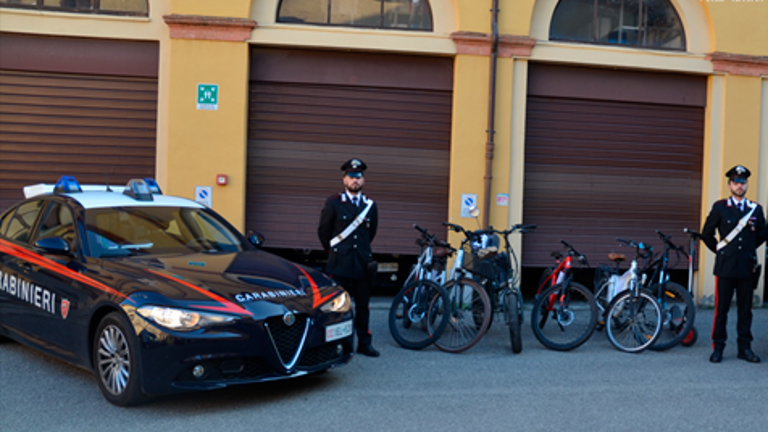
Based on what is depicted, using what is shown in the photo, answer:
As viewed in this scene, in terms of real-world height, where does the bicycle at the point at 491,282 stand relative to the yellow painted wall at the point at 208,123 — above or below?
below

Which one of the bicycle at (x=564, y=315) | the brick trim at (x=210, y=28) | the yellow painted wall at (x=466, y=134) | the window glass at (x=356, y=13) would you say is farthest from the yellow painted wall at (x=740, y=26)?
the brick trim at (x=210, y=28)

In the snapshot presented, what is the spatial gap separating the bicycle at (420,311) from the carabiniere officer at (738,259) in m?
2.63

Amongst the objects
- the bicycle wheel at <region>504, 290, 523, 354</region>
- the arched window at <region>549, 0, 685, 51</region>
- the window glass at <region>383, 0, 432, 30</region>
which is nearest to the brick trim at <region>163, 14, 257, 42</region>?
the window glass at <region>383, 0, 432, 30</region>

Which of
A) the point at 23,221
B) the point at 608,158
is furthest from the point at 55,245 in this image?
the point at 608,158

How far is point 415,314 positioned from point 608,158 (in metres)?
4.97

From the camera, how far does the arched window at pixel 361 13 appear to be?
10094 mm

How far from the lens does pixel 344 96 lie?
10062 millimetres

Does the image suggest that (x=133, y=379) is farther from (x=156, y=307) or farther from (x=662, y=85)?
(x=662, y=85)

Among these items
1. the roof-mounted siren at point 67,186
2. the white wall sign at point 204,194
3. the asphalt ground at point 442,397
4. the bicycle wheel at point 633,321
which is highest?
the roof-mounted siren at point 67,186

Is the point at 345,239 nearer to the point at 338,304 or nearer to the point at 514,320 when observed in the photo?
the point at 338,304

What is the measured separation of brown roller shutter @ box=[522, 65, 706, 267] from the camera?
10.4 metres

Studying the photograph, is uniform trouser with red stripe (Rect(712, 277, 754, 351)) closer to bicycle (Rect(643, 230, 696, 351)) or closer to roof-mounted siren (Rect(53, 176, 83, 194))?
bicycle (Rect(643, 230, 696, 351))

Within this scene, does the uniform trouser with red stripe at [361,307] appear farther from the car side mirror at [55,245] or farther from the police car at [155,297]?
the car side mirror at [55,245]

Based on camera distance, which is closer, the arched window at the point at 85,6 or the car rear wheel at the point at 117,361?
the car rear wheel at the point at 117,361
